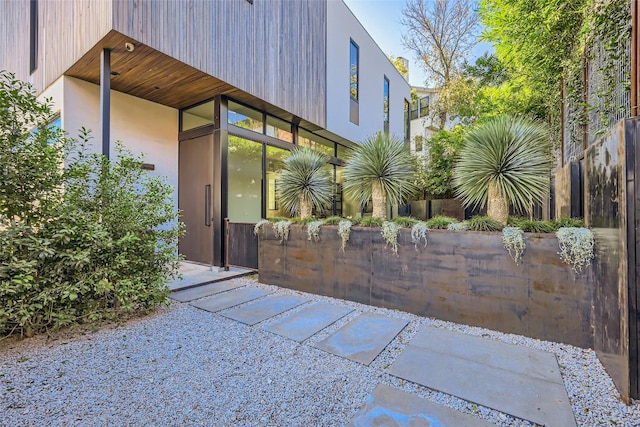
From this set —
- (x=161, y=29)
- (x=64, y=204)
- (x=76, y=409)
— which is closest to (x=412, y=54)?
→ (x=161, y=29)

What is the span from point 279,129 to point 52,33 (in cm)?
430

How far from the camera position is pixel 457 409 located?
179 cm

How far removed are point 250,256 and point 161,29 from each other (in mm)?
3735

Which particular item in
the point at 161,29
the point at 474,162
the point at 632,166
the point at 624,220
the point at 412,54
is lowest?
the point at 624,220

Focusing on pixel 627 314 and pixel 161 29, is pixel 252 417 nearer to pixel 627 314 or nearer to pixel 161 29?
pixel 627 314

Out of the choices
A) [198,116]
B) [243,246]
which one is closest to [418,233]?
[243,246]

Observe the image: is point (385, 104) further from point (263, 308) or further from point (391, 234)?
point (263, 308)

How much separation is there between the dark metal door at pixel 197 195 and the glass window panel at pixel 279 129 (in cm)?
145

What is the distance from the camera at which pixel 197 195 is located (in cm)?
600

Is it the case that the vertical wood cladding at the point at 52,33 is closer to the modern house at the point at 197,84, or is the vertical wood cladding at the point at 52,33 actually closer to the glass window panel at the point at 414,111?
the modern house at the point at 197,84

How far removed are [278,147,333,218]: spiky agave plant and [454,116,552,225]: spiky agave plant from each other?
224 cm

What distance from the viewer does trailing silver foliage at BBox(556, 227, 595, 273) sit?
95.5 inches

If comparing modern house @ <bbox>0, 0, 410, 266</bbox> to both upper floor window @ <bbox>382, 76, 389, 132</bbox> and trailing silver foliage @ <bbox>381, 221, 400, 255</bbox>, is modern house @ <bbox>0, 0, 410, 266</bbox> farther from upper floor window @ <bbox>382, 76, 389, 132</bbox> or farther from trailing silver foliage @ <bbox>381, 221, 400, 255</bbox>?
upper floor window @ <bbox>382, 76, 389, 132</bbox>

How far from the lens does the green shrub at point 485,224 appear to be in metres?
2.95
